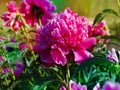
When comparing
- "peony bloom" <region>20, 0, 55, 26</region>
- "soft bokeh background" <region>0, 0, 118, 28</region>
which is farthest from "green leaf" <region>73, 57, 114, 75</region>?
"soft bokeh background" <region>0, 0, 118, 28</region>

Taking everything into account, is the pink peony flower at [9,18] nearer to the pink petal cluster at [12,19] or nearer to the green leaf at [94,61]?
the pink petal cluster at [12,19]

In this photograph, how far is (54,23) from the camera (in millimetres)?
1405

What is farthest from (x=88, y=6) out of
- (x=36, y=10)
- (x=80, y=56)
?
(x=80, y=56)

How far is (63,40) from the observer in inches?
55.2

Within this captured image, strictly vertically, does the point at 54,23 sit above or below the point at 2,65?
above

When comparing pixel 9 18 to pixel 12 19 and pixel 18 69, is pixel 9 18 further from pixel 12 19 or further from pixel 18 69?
pixel 18 69

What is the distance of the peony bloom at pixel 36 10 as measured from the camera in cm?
195

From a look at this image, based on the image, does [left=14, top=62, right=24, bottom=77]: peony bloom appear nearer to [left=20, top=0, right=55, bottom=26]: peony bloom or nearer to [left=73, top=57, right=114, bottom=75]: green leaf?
[left=20, top=0, right=55, bottom=26]: peony bloom

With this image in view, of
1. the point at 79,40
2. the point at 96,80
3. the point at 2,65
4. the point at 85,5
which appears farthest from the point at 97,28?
the point at 85,5

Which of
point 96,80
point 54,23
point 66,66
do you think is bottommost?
point 96,80

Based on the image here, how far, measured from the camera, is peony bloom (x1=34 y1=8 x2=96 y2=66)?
1.39m

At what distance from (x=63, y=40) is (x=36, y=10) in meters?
0.61

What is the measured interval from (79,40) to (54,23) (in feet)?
0.27

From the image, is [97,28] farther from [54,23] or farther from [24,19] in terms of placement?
[54,23]
